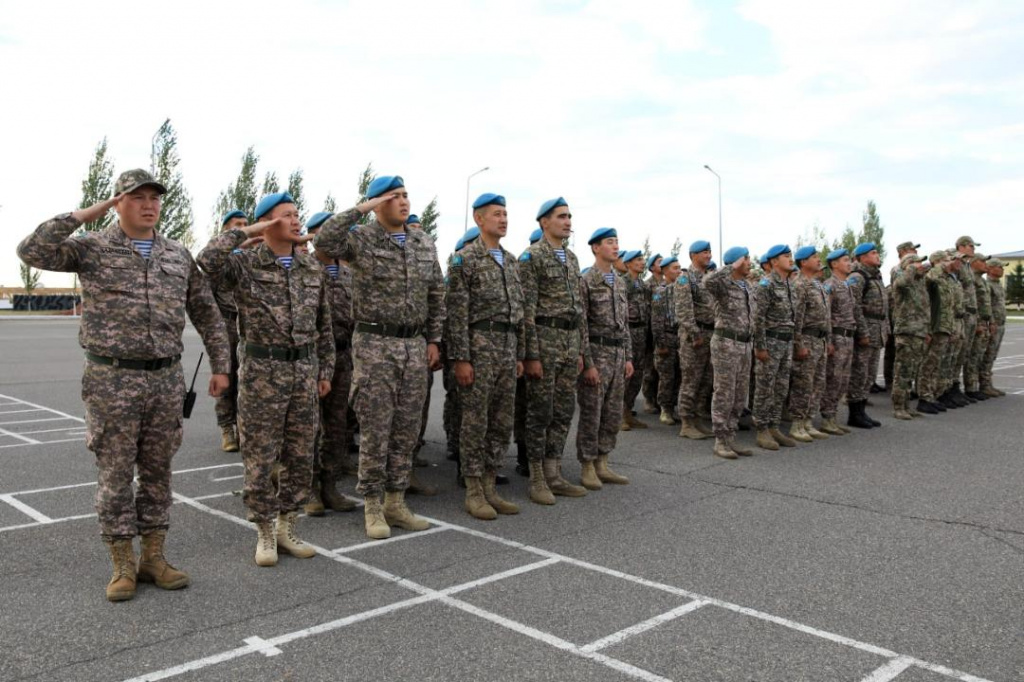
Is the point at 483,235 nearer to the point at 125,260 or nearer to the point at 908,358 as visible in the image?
the point at 125,260

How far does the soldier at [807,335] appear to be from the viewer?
8469mm

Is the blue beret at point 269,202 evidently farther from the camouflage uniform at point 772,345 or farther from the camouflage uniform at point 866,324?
the camouflage uniform at point 866,324

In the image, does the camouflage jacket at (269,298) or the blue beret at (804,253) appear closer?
the camouflage jacket at (269,298)

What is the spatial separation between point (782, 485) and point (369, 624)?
3.97m

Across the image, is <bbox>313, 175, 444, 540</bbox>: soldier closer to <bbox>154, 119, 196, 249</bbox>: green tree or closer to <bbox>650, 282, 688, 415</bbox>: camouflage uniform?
<bbox>650, 282, 688, 415</bbox>: camouflage uniform

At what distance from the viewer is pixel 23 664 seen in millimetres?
3080

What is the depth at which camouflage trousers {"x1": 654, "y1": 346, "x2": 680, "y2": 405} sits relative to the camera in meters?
9.84

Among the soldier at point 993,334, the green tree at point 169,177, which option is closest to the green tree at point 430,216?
the green tree at point 169,177

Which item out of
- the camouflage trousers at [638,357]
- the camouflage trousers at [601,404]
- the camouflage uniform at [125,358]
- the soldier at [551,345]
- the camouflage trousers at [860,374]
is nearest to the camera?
the camouflage uniform at [125,358]

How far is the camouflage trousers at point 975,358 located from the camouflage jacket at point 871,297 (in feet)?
10.4

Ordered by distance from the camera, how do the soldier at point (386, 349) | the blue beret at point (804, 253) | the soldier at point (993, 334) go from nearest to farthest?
the soldier at point (386, 349)
the blue beret at point (804, 253)
the soldier at point (993, 334)

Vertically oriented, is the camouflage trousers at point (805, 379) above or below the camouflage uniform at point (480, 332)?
below

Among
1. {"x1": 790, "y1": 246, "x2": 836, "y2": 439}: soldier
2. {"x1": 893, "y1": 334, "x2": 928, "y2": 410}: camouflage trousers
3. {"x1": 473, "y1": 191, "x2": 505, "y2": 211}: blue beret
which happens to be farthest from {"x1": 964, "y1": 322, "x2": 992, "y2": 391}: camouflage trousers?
{"x1": 473, "y1": 191, "x2": 505, "y2": 211}: blue beret

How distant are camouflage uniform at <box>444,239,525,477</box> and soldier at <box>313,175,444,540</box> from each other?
40 cm
